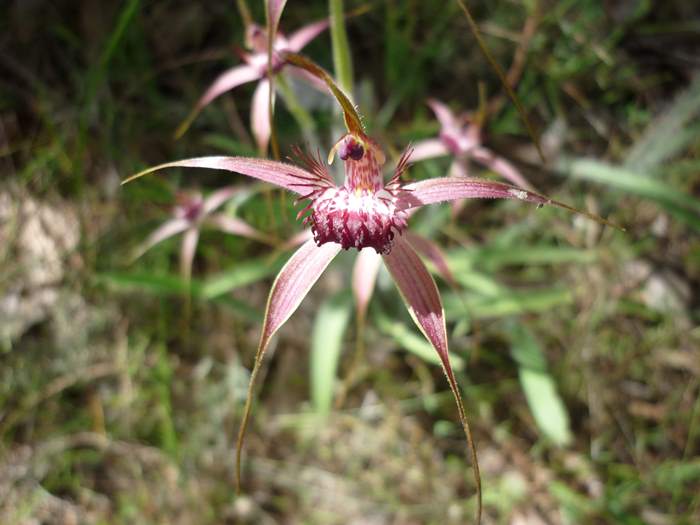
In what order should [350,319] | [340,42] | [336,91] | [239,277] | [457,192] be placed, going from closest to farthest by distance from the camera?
[336,91] → [457,192] → [340,42] → [239,277] → [350,319]

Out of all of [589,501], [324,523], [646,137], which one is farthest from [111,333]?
[646,137]

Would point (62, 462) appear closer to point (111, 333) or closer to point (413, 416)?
point (111, 333)

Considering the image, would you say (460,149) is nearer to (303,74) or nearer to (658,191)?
(303,74)

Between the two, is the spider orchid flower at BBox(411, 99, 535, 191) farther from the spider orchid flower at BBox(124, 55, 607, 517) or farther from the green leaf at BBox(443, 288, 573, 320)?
the spider orchid flower at BBox(124, 55, 607, 517)

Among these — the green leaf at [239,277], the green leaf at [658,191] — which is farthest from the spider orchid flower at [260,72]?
the green leaf at [658,191]

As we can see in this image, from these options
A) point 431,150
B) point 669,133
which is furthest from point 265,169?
point 669,133
